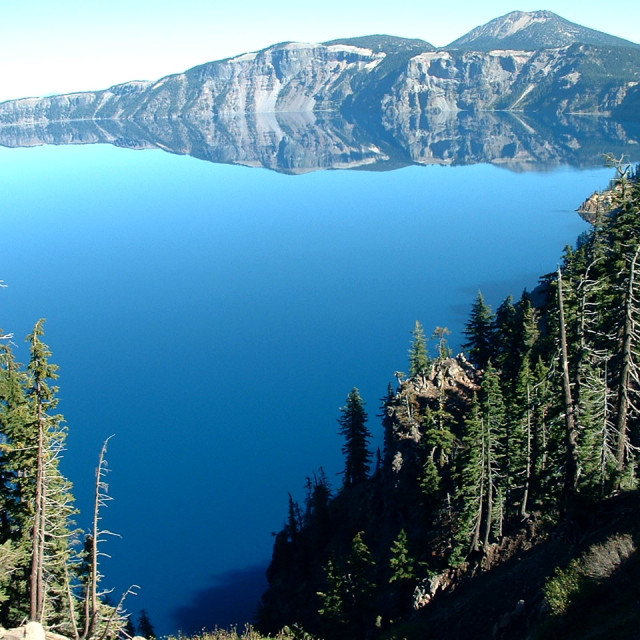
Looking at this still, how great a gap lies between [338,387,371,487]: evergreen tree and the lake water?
13.9m

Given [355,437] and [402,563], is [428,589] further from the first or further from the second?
[355,437]

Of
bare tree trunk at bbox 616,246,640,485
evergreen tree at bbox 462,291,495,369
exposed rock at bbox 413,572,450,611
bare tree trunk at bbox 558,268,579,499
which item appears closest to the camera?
bare tree trunk at bbox 616,246,640,485

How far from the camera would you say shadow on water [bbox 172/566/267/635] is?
51938 millimetres

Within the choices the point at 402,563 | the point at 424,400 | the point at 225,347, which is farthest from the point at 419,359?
the point at 225,347

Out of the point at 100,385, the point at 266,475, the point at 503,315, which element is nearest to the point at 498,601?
the point at 503,315

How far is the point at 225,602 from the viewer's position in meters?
54.7

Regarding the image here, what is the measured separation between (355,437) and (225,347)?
184 feet

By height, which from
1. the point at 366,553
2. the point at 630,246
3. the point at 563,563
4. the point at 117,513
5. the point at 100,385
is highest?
the point at 630,246

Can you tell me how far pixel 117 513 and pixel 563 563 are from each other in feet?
181

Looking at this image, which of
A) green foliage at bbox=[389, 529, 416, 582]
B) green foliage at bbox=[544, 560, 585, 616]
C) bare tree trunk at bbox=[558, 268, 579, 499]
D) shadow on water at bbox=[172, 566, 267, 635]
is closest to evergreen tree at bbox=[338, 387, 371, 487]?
shadow on water at bbox=[172, 566, 267, 635]

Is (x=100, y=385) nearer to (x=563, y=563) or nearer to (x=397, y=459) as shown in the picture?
(x=397, y=459)

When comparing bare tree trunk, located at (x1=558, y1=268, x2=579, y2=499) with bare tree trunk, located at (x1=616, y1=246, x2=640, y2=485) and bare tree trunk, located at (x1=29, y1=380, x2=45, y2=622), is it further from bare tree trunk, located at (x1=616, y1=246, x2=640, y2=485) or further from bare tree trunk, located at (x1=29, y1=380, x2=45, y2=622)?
bare tree trunk, located at (x1=29, y1=380, x2=45, y2=622)

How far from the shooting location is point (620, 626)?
14234mm

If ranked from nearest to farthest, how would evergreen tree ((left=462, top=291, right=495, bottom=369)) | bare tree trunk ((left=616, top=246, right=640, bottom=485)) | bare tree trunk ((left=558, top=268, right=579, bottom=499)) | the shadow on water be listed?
bare tree trunk ((left=616, top=246, right=640, bottom=485)) → bare tree trunk ((left=558, top=268, right=579, bottom=499)) → the shadow on water → evergreen tree ((left=462, top=291, right=495, bottom=369))
